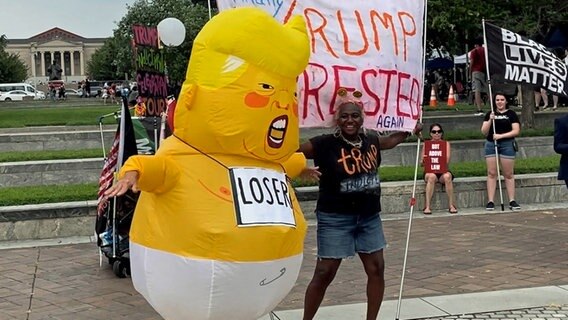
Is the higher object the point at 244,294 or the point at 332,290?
the point at 244,294

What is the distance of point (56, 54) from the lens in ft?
416

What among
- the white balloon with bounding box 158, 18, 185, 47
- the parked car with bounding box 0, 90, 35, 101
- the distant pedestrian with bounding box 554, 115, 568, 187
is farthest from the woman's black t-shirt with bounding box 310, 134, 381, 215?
the parked car with bounding box 0, 90, 35, 101

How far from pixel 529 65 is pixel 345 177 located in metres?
4.05

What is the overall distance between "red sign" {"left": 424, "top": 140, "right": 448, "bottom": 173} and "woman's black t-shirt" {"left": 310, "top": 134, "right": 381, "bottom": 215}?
225 inches

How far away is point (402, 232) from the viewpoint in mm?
9352

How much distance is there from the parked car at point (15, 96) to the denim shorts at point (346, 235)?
170 ft

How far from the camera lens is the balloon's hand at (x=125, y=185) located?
3.85 meters

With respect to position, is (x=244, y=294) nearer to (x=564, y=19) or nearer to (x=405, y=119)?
(x=405, y=119)

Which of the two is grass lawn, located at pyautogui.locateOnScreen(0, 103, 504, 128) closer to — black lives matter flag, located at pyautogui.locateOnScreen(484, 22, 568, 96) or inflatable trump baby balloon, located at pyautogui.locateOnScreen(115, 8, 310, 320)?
black lives matter flag, located at pyautogui.locateOnScreen(484, 22, 568, 96)

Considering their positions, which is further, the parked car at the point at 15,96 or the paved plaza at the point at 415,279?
the parked car at the point at 15,96

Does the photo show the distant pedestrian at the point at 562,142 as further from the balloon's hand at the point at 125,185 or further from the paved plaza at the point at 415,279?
the balloon's hand at the point at 125,185

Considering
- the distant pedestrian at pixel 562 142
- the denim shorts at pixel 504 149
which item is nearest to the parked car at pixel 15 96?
the denim shorts at pixel 504 149

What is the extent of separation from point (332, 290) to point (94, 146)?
32.7ft

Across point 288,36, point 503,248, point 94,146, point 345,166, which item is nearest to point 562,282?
point 503,248
